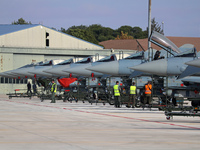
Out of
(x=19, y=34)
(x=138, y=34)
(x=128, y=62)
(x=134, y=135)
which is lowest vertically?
(x=134, y=135)

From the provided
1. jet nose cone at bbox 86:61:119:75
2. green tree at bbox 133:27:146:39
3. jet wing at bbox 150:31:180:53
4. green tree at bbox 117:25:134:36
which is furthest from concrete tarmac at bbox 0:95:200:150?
green tree at bbox 117:25:134:36

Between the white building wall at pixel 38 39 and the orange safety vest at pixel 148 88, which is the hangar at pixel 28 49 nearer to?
the white building wall at pixel 38 39

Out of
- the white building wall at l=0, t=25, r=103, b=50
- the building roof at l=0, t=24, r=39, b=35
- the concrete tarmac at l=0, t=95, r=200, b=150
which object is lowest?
the concrete tarmac at l=0, t=95, r=200, b=150

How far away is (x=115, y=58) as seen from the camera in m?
28.1

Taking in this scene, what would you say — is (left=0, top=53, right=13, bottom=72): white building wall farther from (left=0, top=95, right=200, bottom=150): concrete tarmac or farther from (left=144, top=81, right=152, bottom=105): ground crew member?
(left=0, top=95, right=200, bottom=150): concrete tarmac

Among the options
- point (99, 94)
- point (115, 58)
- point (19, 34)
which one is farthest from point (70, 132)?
point (19, 34)

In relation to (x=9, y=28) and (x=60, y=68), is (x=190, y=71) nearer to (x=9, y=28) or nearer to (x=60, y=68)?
(x=60, y=68)

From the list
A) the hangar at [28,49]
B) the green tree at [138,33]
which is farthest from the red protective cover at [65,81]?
the green tree at [138,33]

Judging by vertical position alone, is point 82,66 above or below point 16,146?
above

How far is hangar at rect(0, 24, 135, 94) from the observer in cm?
5722

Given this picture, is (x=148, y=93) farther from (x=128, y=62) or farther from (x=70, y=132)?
(x=70, y=132)

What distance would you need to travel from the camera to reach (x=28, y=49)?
57781mm

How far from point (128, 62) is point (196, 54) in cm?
516

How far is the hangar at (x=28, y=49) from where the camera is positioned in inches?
2253
